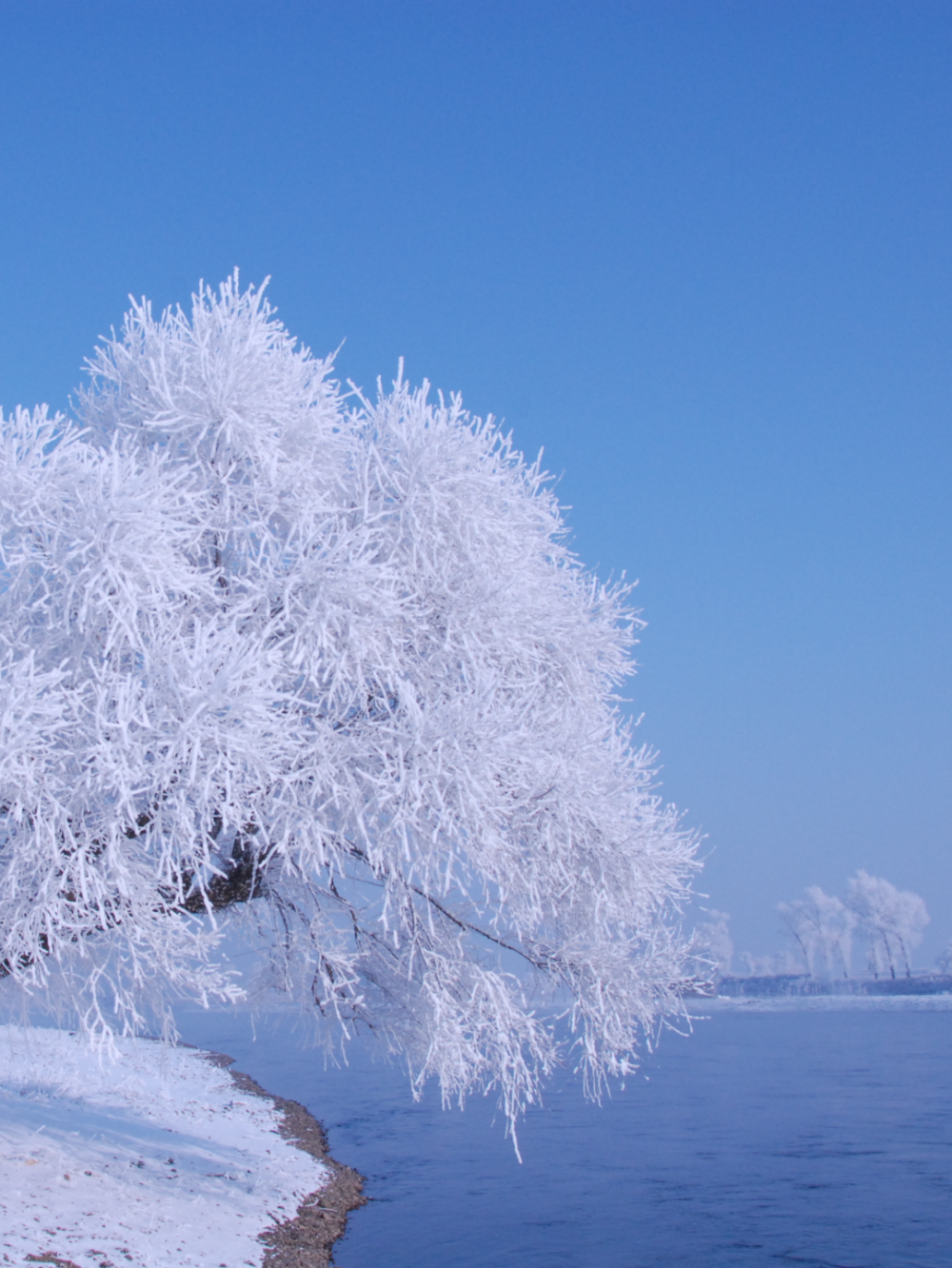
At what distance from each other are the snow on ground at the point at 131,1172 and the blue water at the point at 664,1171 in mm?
1749

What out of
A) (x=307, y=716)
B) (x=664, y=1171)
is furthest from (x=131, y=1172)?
(x=664, y=1171)

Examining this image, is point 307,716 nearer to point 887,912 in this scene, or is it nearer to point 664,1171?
point 664,1171

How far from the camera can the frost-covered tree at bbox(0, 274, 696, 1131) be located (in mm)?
8617

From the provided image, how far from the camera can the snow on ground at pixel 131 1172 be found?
10664 millimetres

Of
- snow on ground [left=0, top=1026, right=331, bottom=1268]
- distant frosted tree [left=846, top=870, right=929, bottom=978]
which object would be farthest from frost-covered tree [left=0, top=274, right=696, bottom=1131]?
distant frosted tree [left=846, top=870, right=929, bottom=978]

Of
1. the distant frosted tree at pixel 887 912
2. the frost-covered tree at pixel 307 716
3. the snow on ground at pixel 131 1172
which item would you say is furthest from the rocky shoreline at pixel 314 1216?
the distant frosted tree at pixel 887 912

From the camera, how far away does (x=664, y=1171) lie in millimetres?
20281

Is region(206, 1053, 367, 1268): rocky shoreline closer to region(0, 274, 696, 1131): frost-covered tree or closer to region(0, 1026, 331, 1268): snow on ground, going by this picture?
region(0, 1026, 331, 1268): snow on ground

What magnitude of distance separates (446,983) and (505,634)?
4.25m

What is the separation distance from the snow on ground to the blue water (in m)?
1.75

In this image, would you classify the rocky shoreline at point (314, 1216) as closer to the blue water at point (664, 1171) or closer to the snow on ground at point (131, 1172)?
the snow on ground at point (131, 1172)

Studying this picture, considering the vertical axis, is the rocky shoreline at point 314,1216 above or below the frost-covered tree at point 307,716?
below

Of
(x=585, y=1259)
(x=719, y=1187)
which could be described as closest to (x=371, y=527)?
(x=585, y=1259)

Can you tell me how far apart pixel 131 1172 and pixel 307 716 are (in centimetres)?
861
